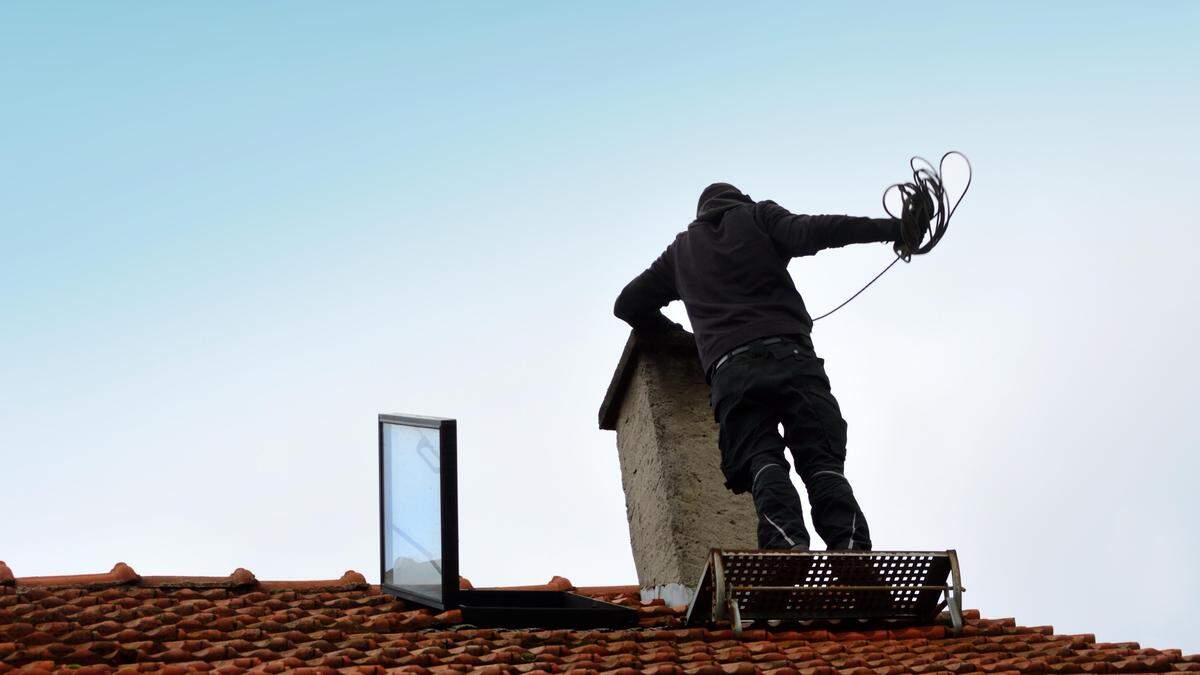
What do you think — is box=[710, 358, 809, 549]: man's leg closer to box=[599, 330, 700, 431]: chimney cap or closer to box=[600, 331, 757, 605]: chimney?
box=[600, 331, 757, 605]: chimney

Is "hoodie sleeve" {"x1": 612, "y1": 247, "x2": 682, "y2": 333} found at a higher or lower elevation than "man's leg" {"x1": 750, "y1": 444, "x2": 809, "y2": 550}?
higher

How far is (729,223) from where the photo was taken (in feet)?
20.7

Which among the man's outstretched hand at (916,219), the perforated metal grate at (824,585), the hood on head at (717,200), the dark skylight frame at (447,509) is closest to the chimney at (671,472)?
the hood on head at (717,200)

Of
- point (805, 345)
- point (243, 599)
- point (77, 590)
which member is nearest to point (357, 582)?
point (243, 599)

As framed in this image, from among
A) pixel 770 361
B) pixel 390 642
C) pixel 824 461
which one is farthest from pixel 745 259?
pixel 390 642

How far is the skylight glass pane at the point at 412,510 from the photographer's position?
18.3ft

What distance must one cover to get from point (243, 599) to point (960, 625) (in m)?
2.78

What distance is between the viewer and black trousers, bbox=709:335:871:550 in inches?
217

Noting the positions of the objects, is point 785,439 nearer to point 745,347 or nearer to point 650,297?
point 745,347

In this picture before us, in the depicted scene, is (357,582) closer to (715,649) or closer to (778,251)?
(715,649)

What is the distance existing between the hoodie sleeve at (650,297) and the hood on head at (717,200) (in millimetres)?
269

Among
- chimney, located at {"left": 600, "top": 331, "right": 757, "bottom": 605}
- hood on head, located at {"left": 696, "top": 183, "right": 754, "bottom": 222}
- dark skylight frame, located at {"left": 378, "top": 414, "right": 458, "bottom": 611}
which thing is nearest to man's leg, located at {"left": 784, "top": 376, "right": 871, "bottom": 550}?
chimney, located at {"left": 600, "top": 331, "right": 757, "bottom": 605}

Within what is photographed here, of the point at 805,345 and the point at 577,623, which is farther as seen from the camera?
the point at 805,345

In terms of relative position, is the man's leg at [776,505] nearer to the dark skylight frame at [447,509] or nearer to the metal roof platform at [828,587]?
the metal roof platform at [828,587]
